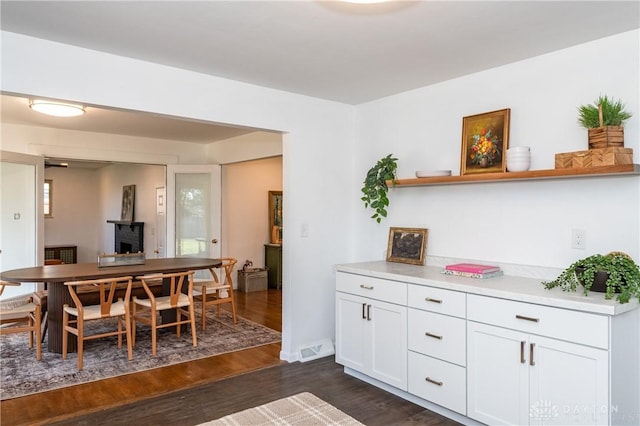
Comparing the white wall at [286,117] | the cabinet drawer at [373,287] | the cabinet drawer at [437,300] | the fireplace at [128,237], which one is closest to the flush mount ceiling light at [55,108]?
the white wall at [286,117]

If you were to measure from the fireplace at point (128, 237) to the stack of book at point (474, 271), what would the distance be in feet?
20.9

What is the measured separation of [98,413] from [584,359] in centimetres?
290

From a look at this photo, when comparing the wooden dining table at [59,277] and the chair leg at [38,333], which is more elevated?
the wooden dining table at [59,277]

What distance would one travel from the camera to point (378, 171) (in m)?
3.67

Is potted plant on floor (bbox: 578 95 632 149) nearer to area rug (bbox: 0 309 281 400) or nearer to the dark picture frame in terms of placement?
the dark picture frame

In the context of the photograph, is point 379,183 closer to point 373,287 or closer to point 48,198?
point 373,287

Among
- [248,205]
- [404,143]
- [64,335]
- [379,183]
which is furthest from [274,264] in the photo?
[404,143]

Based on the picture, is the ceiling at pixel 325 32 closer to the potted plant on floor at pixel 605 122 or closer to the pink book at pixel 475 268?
the potted plant on floor at pixel 605 122

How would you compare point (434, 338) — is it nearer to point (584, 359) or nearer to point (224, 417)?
point (584, 359)

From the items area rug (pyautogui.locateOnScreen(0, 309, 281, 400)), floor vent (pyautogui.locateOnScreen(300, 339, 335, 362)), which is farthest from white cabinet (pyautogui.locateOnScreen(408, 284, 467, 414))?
area rug (pyautogui.locateOnScreen(0, 309, 281, 400))

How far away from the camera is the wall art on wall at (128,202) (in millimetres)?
8156

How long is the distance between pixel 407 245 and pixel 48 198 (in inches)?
331

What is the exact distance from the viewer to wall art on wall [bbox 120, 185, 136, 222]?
26.8 ft

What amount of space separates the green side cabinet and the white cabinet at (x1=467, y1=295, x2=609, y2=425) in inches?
194
